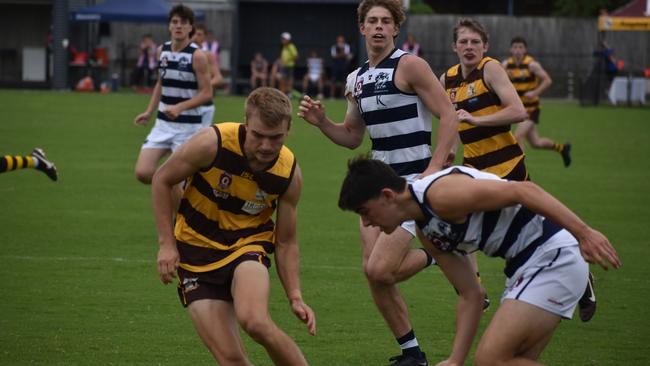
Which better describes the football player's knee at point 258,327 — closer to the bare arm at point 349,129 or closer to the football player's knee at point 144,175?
the bare arm at point 349,129

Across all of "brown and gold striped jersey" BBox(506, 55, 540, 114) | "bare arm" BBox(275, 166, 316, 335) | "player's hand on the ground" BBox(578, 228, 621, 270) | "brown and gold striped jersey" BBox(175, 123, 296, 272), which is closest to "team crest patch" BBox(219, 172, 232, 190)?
"brown and gold striped jersey" BBox(175, 123, 296, 272)

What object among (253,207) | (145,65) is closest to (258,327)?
(253,207)

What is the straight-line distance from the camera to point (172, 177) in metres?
6.12

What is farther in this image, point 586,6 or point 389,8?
point 586,6

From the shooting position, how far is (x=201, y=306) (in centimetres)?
608

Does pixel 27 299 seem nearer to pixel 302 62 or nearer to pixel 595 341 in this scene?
pixel 595 341

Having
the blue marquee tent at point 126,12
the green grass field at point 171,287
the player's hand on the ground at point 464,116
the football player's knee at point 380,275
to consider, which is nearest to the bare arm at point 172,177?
the green grass field at point 171,287

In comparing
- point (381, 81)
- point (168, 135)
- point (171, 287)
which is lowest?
point (171, 287)

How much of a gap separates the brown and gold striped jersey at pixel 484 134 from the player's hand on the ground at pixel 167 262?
345 cm

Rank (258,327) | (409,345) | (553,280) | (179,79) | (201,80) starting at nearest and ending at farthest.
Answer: (553,280) < (258,327) < (409,345) < (201,80) < (179,79)

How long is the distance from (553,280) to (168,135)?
6903 millimetres

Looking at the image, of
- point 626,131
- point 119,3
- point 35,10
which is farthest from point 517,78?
point 35,10

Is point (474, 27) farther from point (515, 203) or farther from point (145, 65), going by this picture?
point (145, 65)

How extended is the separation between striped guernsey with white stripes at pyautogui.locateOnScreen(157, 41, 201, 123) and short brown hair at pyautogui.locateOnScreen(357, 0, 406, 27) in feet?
14.7
